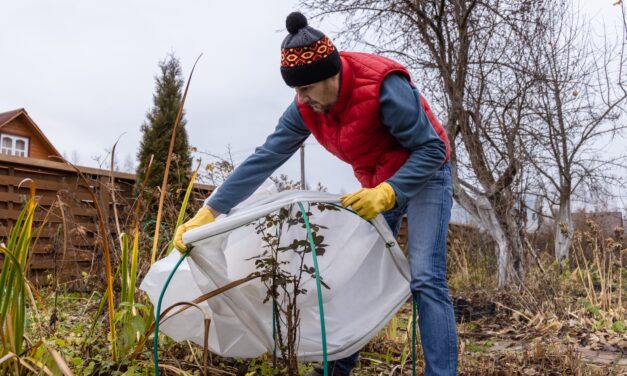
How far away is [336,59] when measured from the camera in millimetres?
1800

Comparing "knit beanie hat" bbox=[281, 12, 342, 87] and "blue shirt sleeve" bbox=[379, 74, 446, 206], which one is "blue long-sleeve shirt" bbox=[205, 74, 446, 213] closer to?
"blue shirt sleeve" bbox=[379, 74, 446, 206]

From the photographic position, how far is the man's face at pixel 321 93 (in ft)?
5.94

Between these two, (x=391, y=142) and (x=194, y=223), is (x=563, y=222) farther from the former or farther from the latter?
(x=194, y=223)

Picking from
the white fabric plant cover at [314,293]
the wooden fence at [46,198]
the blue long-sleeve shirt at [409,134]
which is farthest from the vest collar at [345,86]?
the wooden fence at [46,198]

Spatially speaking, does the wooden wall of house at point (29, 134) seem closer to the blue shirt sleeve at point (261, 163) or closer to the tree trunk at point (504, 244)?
the tree trunk at point (504, 244)

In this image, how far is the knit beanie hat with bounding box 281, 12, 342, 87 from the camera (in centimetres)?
176

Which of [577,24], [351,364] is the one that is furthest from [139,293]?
[577,24]

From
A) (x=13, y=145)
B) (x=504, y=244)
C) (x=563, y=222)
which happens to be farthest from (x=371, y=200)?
(x=13, y=145)

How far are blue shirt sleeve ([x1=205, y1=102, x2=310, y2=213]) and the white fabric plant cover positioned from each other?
64 mm

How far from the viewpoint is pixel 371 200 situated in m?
1.71

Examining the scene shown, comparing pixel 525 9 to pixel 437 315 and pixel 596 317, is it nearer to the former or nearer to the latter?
pixel 596 317

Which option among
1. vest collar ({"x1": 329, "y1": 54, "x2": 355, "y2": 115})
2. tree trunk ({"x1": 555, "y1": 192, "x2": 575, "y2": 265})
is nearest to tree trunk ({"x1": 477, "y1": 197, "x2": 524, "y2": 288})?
tree trunk ({"x1": 555, "y1": 192, "x2": 575, "y2": 265})

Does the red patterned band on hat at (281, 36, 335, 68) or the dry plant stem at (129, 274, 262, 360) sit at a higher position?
the red patterned band on hat at (281, 36, 335, 68)

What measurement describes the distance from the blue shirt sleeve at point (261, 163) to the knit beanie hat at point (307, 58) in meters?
0.31
